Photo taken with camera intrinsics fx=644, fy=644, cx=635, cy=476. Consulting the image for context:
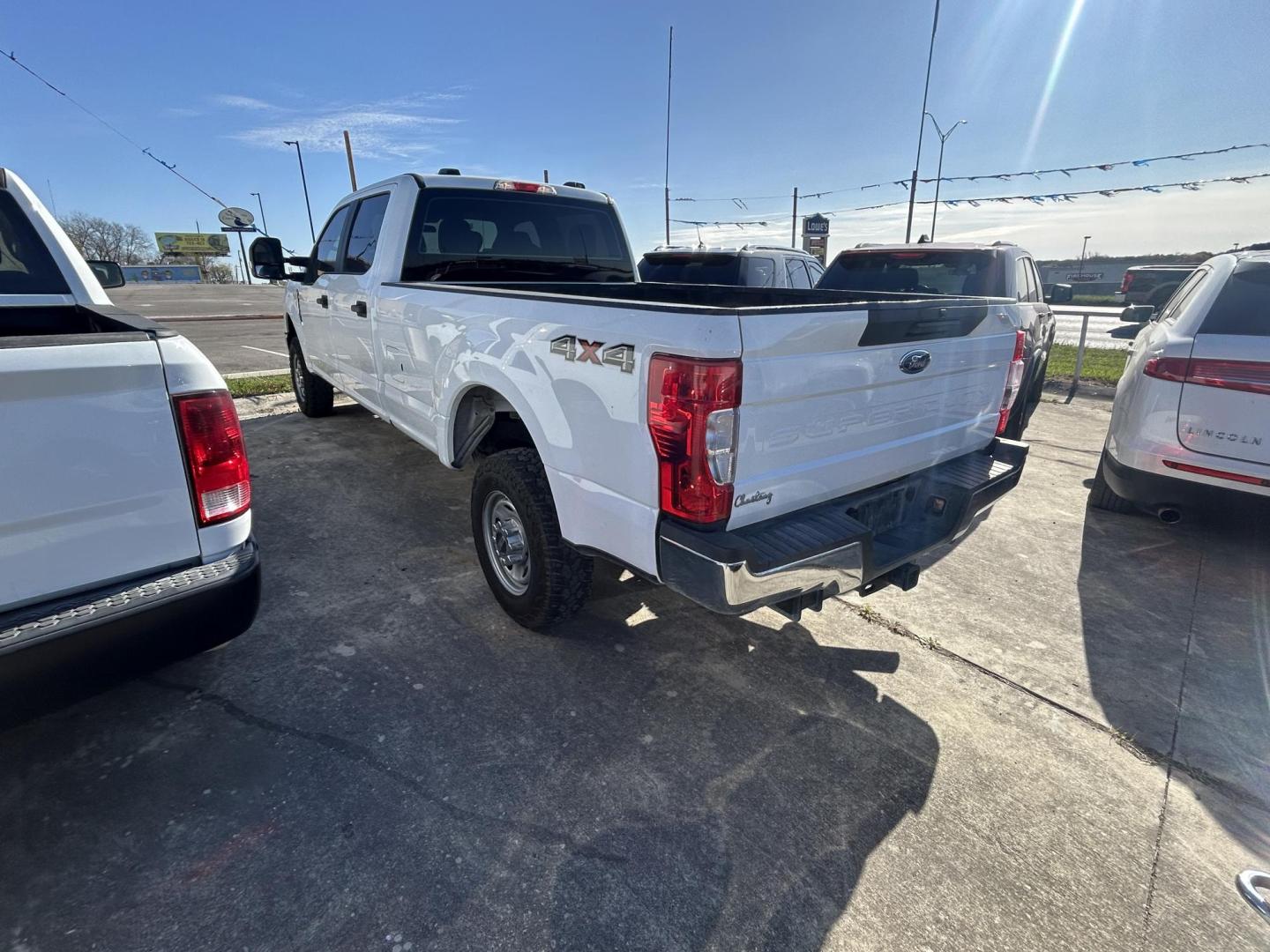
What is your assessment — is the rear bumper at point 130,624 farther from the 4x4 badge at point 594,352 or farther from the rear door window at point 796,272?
the rear door window at point 796,272

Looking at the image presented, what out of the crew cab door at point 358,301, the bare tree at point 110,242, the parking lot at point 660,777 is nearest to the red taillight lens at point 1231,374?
the parking lot at point 660,777

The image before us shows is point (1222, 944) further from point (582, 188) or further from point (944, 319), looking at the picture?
point (582, 188)

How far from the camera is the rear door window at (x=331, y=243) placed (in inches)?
201

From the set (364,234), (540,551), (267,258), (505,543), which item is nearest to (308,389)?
(267,258)

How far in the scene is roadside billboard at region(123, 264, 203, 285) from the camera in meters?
78.8

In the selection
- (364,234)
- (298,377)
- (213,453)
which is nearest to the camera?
(213,453)

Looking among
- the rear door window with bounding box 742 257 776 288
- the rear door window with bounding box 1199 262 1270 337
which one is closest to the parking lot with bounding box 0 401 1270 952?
the rear door window with bounding box 1199 262 1270 337

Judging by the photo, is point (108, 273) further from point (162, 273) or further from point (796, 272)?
point (162, 273)

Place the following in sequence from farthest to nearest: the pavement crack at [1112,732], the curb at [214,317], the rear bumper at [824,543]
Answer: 1. the curb at [214,317]
2. the pavement crack at [1112,732]
3. the rear bumper at [824,543]

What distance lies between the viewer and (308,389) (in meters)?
6.89

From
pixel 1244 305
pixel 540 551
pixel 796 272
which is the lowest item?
pixel 540 551

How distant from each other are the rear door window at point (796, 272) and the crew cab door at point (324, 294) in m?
6.17

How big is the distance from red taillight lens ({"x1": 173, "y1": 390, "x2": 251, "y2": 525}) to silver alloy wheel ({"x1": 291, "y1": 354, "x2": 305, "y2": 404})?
5513 mm

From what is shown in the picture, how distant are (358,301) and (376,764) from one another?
3299mm
